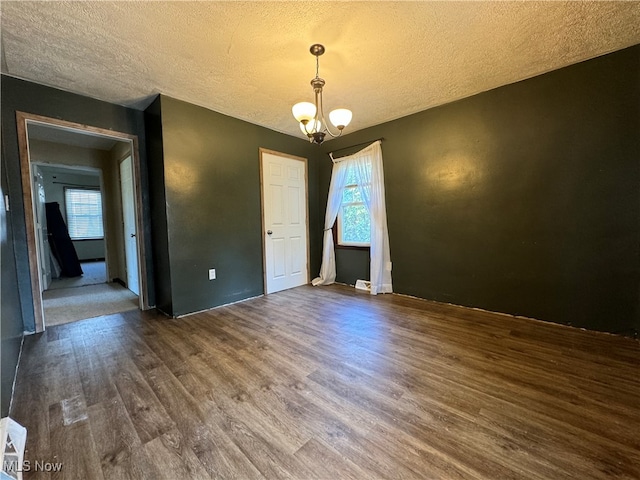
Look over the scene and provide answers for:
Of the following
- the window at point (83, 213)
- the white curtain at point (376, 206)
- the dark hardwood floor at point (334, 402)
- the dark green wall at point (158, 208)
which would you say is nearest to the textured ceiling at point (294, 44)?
the dark green wall at point (158, 208)

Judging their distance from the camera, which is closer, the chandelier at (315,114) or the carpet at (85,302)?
the chandelier at (315,114)

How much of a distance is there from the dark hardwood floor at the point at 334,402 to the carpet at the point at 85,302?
49 centimetres

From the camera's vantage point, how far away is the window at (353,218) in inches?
157

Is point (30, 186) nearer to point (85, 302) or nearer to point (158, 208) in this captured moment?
point (158, 208)

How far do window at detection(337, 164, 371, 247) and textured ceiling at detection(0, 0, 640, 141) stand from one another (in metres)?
1.48

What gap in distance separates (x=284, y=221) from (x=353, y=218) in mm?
1120

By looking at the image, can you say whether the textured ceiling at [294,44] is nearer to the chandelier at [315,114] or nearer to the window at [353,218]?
the chandelier at [315,114]

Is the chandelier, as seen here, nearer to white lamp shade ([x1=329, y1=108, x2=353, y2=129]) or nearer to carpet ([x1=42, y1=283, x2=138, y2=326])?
white lamp shade ([x1=329, y1=108, x2=353, y2=129])

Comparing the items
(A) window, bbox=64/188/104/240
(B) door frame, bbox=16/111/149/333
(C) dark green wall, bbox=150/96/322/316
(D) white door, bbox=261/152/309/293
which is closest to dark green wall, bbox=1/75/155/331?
(B) door frame, bbox=16/111/149/333

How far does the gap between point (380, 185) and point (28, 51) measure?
3633 millimetres

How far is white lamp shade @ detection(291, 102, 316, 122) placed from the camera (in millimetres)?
2004

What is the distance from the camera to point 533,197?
2.58 metres

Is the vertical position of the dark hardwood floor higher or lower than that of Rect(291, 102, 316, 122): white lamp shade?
lower

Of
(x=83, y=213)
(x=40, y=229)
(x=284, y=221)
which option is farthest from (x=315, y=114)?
(x=83, y=213)
